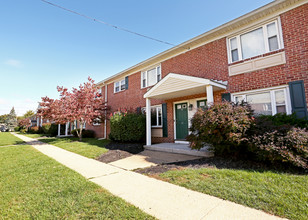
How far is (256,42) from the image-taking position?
6637mm

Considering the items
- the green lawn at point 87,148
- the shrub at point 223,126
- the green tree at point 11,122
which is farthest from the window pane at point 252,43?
the green tree at point 11,122

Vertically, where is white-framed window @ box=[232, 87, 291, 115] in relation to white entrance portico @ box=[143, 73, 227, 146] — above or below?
below

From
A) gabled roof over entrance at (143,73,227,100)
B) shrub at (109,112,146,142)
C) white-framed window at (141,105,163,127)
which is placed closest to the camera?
gabled roof over entrance at (143,73,227,100)

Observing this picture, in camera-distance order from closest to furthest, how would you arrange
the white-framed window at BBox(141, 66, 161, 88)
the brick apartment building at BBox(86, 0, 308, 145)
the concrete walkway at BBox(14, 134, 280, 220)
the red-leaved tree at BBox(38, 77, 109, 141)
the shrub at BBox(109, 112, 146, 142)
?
the concrete walkway at BBox(14, 134, 280, 220) → the brick apartment building at BBox(86, 0, 308, 145) → the shrub at BBox(109, 112, 146, 142) → the white-framed window at BBox(141, 66, 161, 88) → the red-leaved tree at BBox(38, 77, 109, 141)

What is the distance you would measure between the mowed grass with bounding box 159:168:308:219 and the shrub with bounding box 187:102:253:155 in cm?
106

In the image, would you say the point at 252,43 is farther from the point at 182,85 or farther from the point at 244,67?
the point at 182,85

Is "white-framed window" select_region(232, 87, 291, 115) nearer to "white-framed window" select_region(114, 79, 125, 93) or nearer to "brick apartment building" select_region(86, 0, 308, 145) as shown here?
"brick apartment building" select_region(86, 0, 308, 145)

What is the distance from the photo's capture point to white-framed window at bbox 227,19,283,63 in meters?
6.21

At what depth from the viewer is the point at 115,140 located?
10789mm

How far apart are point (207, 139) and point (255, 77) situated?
12.2 ft

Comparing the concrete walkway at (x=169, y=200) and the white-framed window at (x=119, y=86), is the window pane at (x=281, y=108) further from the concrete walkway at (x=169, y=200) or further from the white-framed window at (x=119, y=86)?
the white-framed window at (x=119, y=86)

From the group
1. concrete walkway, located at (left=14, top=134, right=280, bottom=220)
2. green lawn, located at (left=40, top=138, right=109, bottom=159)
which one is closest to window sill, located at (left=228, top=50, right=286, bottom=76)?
concrete walkway, located at (left=14, top=134, right=280, bottom=220)

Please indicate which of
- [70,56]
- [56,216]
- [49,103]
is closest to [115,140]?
[49,103]

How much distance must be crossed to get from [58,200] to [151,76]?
31.1ft
